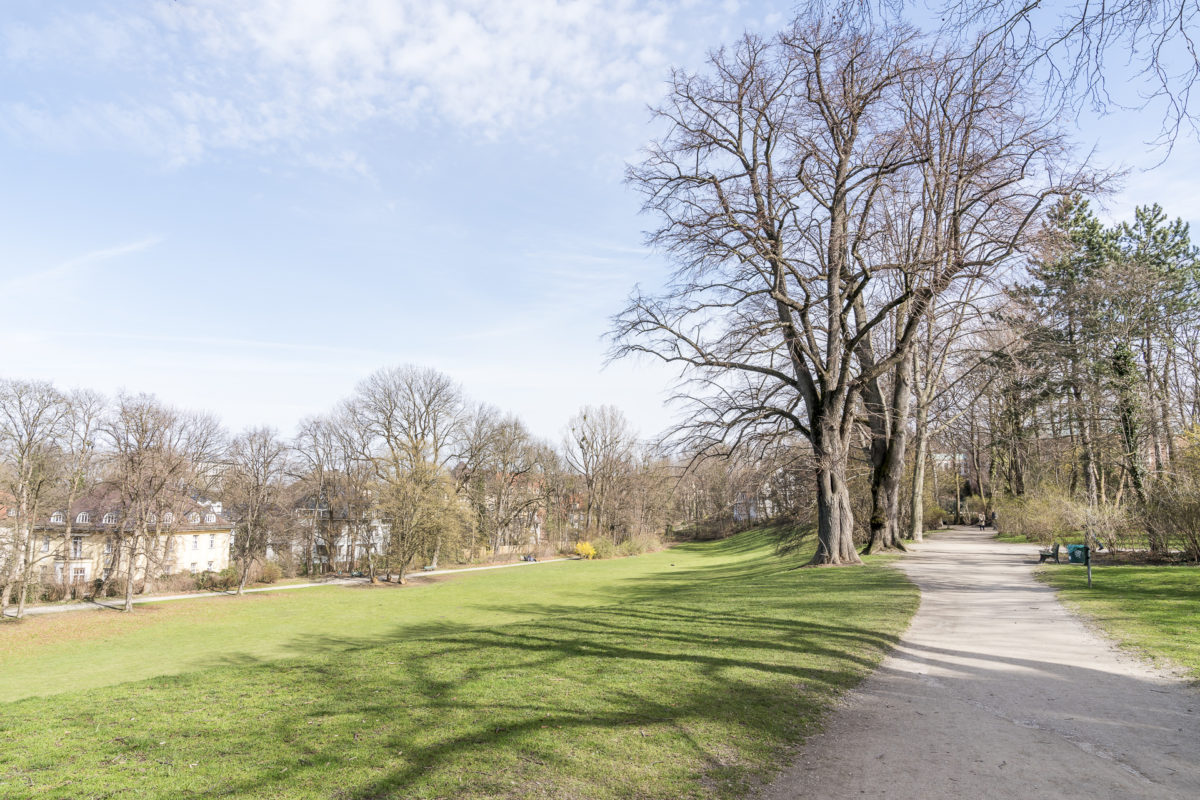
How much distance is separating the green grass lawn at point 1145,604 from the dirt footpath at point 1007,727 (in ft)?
1.77

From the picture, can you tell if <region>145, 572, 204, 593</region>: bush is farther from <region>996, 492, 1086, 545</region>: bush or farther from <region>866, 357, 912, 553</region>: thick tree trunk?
<region>996, 492, 1086, 545</region>: bush

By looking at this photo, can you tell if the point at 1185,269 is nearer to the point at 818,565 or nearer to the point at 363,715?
the point at 818,565

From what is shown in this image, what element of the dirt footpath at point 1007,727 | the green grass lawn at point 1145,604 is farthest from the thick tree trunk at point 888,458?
the dirt footpath at point 1007,727

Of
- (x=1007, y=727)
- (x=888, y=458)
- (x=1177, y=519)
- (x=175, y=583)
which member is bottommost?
(x=175, y=583)

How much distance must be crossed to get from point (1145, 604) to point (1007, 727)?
8263 mm

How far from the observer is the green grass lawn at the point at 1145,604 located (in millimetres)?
8336

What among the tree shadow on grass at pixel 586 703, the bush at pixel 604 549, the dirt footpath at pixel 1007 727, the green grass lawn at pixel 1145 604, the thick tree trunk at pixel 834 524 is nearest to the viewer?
the dirt footpath at pixel 1007 727

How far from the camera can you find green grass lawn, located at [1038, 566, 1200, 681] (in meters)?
8.34

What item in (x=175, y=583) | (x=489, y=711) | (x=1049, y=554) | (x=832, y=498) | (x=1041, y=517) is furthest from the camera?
(x=175, y=583)

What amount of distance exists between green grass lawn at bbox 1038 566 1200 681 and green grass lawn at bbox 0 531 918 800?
307 cm

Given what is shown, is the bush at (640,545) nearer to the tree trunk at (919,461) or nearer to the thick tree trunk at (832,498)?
the tree trunk at (919,461)

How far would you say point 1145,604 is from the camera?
1116 centimetres

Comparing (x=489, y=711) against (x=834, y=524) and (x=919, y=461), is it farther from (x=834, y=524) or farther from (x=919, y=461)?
(x=919, y=461)

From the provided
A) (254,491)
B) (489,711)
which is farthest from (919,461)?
(254,491)
